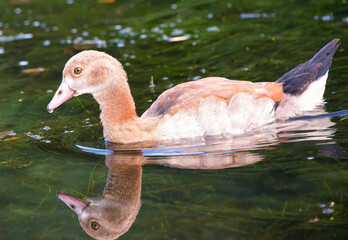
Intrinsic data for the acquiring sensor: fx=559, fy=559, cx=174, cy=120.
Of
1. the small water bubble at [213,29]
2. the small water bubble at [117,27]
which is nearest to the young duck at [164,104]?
the small water bubble at [213,29]

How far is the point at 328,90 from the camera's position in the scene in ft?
33.0

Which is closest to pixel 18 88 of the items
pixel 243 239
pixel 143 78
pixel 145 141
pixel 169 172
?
pixel 143 78

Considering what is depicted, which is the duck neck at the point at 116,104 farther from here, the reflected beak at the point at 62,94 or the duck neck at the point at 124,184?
the duck neck at the point at 124,184

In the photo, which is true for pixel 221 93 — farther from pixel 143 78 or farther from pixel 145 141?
pixel 143 78

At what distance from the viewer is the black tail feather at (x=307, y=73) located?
9391 mm

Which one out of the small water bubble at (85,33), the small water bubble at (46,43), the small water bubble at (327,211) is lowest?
the small water bubble at (46,43)

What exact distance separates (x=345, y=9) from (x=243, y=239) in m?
10.5

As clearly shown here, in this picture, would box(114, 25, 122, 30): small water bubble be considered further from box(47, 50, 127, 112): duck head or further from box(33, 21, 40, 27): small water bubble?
box(47, 50, 127, 112): duck head

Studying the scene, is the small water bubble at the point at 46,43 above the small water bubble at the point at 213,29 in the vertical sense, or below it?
below

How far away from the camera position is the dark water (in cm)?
577

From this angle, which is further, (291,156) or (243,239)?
(291,156)

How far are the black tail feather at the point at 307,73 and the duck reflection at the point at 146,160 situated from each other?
762 millimetres

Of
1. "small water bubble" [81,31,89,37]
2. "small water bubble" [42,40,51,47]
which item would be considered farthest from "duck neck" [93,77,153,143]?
"small water bubble" [81,31,89,37]

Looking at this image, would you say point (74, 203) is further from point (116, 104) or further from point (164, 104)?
point (164, 104)
